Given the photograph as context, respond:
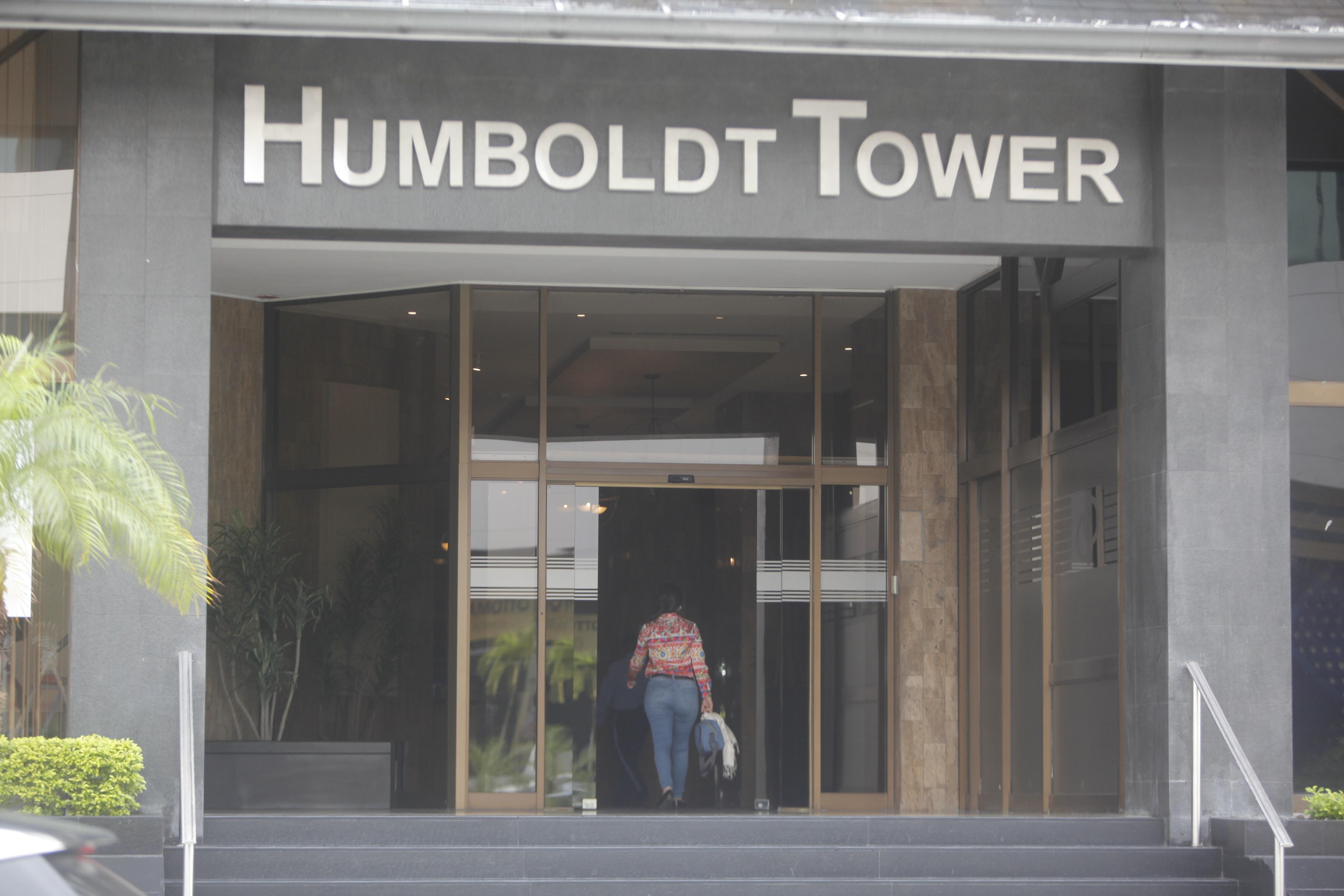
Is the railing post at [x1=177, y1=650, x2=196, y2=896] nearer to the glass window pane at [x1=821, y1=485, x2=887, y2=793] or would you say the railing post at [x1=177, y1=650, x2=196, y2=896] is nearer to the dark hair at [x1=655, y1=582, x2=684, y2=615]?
the dark hair at [x1=655, y1=582, x2=684, y2=615]

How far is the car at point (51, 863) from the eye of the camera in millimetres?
3117

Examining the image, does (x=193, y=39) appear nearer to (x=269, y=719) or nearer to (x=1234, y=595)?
(x=269, y=719)

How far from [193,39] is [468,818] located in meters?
4.40

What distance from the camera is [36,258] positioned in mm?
8195

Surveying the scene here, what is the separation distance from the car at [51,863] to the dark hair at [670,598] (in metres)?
7.29

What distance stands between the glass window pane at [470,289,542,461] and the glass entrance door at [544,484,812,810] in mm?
456

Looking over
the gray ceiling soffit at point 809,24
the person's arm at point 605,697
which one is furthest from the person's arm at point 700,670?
the gray ceiling soffit at point 809,24

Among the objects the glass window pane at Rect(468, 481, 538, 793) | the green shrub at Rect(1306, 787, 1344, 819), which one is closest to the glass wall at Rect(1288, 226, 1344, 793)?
the green shrub at Rect(1306, 787, 1344, 819)

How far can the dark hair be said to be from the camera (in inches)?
422

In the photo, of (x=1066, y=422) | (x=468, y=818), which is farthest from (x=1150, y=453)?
(x=468, y=818)

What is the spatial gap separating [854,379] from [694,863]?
4.61 meters

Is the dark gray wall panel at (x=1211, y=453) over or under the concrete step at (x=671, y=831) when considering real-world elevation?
over

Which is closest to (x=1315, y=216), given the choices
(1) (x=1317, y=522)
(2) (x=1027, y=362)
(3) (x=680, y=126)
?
(1) (x=1317, y=522)

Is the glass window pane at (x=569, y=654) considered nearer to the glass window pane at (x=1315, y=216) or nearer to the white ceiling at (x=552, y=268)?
the white ceiling at (x=552, y=268)
